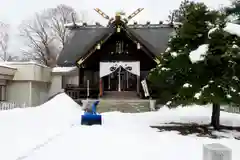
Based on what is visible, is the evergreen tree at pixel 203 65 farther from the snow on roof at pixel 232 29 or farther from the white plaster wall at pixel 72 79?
the white plaster wall at pixel 72 79

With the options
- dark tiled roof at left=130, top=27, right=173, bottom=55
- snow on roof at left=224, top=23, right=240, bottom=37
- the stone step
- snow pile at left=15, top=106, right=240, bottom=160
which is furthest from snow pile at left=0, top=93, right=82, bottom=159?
dark tiled roof at left=130, top=27, right=173, bottom=55

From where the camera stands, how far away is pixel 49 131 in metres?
8.74

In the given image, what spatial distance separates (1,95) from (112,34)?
25.9 ft

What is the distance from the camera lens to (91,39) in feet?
71.8

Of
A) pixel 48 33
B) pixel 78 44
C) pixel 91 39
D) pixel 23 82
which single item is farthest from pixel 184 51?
pixel 48 33

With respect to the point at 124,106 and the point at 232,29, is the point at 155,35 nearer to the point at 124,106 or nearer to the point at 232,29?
the point at 124,106

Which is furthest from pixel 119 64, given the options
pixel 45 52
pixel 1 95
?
pixel 45 52

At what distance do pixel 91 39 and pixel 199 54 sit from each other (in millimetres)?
13824

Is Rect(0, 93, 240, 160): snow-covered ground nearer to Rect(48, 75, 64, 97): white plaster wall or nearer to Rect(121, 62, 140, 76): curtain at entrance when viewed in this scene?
Rect(121, 62, 140, 76): curtain at entrance

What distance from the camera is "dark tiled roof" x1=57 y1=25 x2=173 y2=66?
20750 mm

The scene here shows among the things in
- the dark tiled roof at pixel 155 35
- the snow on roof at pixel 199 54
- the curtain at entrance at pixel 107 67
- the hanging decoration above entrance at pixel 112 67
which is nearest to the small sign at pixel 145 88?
the hanging decoration above entrance at pixel 112 67

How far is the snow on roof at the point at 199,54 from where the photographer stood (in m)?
9.06

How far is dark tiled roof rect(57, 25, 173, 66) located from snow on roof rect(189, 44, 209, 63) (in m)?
10.7

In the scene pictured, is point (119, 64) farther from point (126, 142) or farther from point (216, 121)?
point (126, 142)
